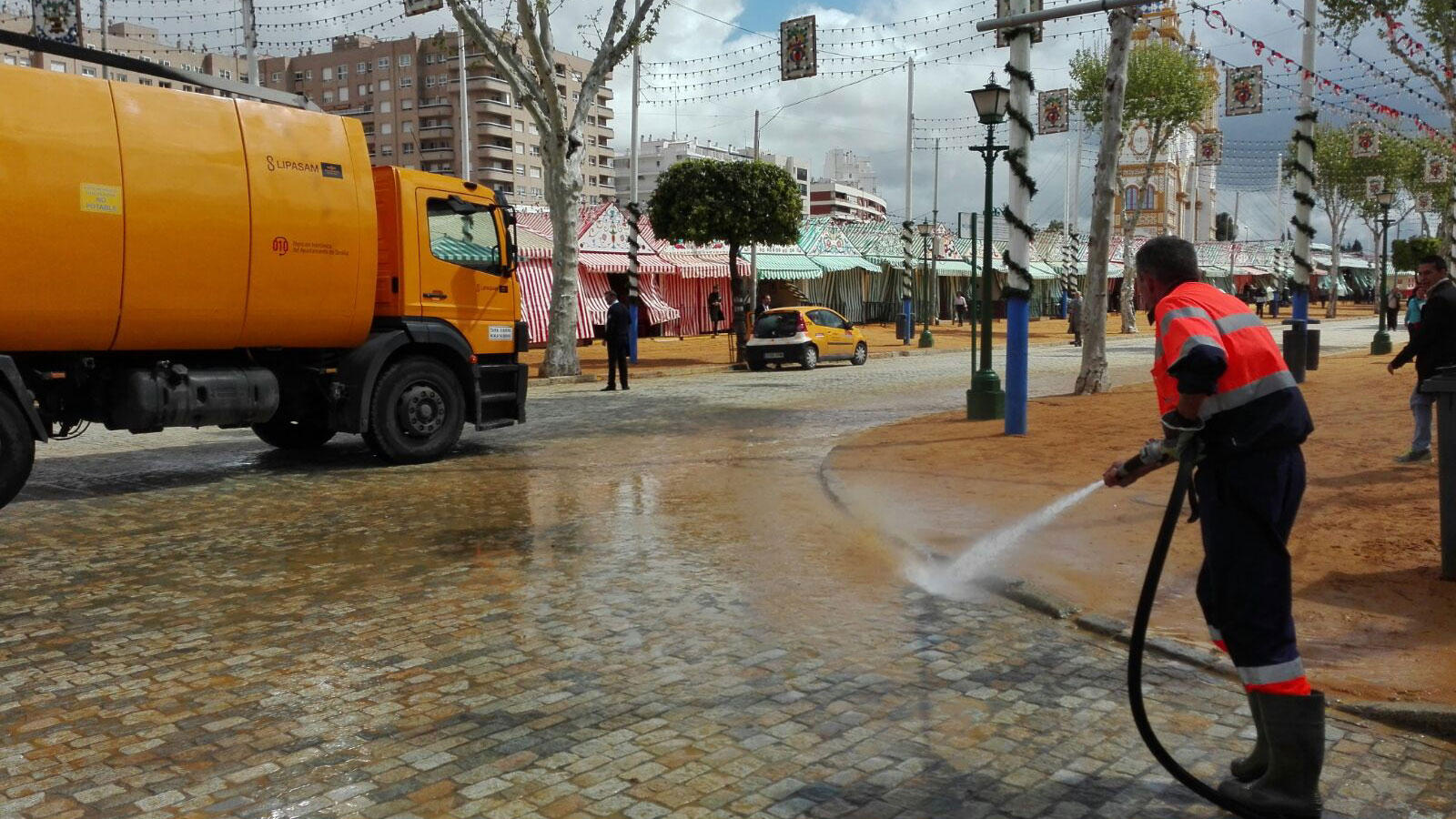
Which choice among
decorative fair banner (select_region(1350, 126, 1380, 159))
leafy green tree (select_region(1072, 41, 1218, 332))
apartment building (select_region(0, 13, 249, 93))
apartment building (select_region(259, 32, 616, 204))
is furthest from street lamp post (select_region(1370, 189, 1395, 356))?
apartment building (select_region(259, 32, 616, 204))

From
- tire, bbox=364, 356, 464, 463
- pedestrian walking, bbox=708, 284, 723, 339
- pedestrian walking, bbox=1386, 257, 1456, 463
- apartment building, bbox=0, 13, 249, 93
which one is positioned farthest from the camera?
apartment building, bbox=0, 13, 249, 93

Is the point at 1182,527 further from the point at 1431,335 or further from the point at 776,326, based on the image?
the point at 776,326

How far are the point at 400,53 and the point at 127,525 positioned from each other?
9627 cm

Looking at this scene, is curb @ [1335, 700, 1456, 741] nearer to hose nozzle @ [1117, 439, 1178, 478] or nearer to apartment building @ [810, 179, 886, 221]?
hose nozzle @ [1117, 439, 1178, 478]

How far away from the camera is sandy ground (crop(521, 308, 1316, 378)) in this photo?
28.2 m

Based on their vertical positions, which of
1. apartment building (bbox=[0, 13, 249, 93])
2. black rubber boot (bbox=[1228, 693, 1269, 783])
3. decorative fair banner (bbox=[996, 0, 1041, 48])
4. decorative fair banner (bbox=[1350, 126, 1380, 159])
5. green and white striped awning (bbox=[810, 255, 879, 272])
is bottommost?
black rubber boot (bbox=[1228, 693, 1269, 783])

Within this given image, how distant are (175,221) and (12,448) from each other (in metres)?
2.14

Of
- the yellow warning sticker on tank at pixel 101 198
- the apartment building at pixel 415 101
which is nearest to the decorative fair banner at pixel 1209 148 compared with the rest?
the yellow warning sticker on tank at pixel 101 198

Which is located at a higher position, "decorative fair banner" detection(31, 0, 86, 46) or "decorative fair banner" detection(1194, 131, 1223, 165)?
"decorative fair banner" detection(1194, 131, 1223, 165)

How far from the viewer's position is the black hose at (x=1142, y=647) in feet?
11.9

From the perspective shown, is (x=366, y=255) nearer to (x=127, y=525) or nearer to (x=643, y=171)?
(x=127, y=525)

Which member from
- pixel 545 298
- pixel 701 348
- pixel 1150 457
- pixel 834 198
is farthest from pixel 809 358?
pixel 834 198

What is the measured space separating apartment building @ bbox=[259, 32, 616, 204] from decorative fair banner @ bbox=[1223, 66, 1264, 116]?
7833 centimetres

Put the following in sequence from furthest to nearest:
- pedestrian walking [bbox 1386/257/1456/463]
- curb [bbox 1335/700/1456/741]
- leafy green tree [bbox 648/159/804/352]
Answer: leafy green tree [bbox 648/159/804/352] < pedestrian walking [bbox 1386/257/1456/463] < curb [bbox 1335/700/1456/741]
